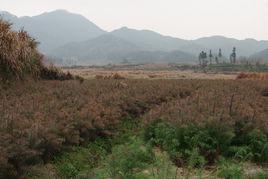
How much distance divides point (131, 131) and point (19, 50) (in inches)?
215

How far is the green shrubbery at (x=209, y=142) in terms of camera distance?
908cm

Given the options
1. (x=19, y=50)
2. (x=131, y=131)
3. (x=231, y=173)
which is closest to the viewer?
(x=231, y=173)

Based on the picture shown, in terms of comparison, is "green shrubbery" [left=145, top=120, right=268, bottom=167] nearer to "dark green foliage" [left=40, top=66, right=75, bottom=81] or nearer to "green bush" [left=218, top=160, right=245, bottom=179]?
"green bush" [left=218, top=160, right=245, bottom=179]

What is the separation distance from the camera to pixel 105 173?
7.38m

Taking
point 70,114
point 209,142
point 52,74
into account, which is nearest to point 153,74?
point 52,74

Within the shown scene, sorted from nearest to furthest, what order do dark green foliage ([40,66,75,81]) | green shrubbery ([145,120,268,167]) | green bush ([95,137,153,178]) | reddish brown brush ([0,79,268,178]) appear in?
green bush ([95,137,153,178]), reddish brown brush ([0,79,268,178]), green shrubbery ([145,120,268,167]), dark green foliage ([40,66,75,81])

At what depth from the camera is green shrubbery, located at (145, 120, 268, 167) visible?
9078 mm

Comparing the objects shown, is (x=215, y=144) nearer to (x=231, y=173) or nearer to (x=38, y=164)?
(x=231, y=173)

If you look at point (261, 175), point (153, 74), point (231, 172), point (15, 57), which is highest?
point (15, 57)

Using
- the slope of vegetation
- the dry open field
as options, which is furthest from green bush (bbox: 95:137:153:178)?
the dry open field

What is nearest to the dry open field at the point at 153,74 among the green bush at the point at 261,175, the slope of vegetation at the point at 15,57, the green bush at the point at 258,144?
the slope of vegetation at the point at 15,57

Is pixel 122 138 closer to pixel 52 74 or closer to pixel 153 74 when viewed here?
pixel 52 74

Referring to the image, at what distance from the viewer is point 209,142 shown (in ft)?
30.9

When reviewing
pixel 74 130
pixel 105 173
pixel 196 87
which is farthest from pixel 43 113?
pixel 196 87
